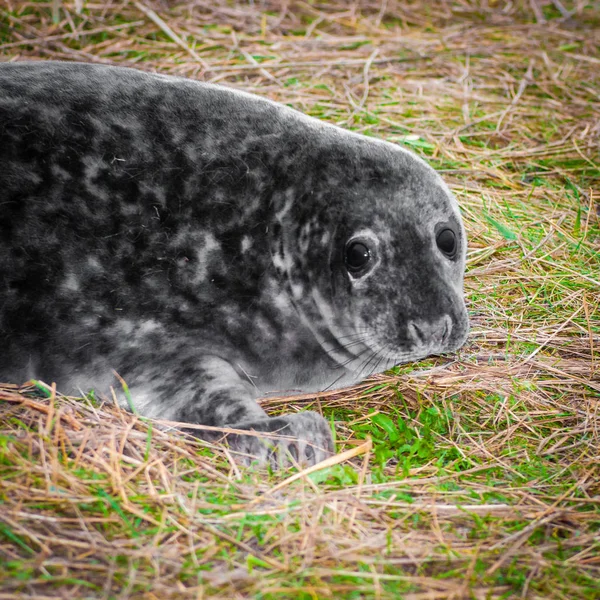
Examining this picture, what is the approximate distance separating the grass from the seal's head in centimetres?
28

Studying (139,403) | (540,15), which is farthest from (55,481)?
(540,15)

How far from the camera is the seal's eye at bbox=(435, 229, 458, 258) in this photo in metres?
2.79

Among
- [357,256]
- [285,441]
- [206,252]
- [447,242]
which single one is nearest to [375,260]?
[357,256]

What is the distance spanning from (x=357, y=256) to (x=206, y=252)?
558 mm

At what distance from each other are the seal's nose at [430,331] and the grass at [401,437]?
0.26m

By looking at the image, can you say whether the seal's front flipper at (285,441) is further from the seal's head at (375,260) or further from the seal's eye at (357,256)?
the seal's eye at (357,256)

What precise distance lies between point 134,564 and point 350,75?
13.5 ft

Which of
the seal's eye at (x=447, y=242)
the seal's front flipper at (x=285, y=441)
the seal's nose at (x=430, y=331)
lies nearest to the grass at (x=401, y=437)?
the seal's front flipper at (x=285, y=441)

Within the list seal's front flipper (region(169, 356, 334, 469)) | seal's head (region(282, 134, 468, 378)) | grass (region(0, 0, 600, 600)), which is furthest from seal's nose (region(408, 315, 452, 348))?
seal's front flipper (region(169, 356, 334, 469))

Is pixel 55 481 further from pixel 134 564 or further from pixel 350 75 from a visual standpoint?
pixel 350 75

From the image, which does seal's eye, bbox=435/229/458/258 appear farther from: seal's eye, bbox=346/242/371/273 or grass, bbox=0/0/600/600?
grass, bbox=0/0/600/600

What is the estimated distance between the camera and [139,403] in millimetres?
2650

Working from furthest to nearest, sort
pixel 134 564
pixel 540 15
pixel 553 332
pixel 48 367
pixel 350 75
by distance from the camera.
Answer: pixel 540 15
pixel 350 75
pixel 553 332
pixel 48 367
pixel 134 564

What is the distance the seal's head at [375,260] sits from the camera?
271cm
